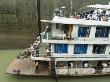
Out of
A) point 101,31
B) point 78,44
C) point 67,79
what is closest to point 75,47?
point 78,44

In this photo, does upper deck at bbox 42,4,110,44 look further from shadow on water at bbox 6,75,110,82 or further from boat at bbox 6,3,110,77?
shadow on water at bbox 6,75,110,82

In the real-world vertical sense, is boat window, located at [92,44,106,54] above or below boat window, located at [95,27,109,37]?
below

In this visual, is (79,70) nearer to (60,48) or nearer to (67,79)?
(67,79)

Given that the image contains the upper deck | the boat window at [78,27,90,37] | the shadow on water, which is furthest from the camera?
the shadow on water

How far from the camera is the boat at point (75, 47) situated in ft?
44.6

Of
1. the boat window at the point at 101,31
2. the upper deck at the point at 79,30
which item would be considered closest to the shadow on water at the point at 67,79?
the upper deck at the point at 79,30

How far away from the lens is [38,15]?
18.0m

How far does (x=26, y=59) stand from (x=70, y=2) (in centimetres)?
515

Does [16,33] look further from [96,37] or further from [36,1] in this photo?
[96,37]

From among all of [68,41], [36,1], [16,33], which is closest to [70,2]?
[36,1]

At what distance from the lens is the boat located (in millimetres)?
13602

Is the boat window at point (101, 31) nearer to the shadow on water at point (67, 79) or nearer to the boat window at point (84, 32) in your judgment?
the boat window at point (84, 32)

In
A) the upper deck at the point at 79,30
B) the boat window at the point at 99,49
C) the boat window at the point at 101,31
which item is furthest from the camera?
the boat window at the point at 99,49

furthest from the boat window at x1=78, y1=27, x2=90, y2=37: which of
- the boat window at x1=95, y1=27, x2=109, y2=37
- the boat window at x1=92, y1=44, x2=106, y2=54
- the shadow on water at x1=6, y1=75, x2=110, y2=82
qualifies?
the shadow on water at x1=6, y1=75, x2=110, y2=82
